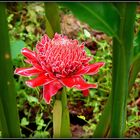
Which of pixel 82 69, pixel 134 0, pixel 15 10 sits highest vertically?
pixel 15 10

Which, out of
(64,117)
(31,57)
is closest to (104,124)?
(64,117)

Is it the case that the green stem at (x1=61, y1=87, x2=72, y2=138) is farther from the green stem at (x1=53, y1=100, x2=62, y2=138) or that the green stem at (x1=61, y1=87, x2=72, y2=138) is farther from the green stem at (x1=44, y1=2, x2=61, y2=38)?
the green stem at (x1=44, y1=2, x2=61, y2=38)

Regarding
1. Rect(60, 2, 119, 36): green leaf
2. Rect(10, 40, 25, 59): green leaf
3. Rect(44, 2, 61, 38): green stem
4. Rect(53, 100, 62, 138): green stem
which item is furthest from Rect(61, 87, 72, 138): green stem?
Rect(10, 40, 25, 59): green leaf

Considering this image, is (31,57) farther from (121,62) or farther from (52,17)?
(121,62)

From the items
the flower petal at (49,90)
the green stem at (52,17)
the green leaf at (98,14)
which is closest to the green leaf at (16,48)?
the green stem at (52,17)

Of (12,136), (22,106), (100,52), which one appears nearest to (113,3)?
(12,136)

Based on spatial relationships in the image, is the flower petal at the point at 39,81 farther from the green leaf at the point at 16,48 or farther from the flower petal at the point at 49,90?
the green leaf at the point at 16,48

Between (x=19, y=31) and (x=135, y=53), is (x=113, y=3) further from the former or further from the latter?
(x=19, y=31)
